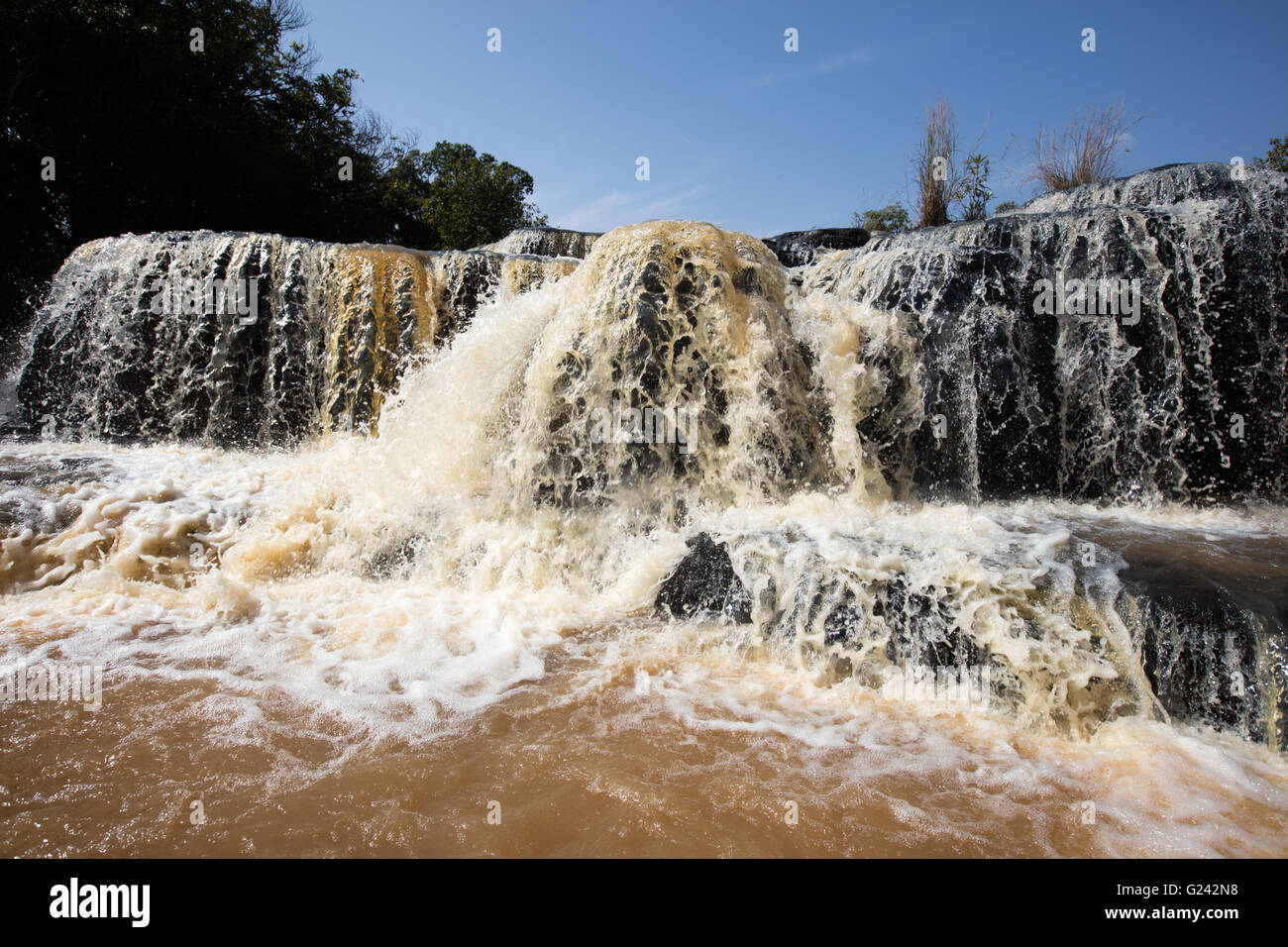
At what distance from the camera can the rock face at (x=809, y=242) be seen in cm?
848

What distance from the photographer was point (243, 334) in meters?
6.67

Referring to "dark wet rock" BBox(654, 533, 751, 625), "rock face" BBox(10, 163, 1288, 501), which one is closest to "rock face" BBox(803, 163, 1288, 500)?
"rock face" BBox(10, 163, 1288, 501)

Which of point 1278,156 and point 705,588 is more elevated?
point 1278,156

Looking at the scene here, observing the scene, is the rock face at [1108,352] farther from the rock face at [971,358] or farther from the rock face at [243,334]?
the rock face at [243,334]

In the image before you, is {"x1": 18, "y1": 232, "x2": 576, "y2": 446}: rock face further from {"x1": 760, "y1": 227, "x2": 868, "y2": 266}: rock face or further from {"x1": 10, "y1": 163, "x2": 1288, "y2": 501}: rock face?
{"x1": 760, "y1": 227, "x2": 868, "y2": 266}: rock face

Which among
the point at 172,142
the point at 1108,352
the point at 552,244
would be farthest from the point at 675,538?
the point at 172,142

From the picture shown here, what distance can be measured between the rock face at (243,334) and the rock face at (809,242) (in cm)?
322

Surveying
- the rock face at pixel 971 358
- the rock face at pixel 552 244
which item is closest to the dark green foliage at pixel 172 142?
the rock face at pixel 552 244

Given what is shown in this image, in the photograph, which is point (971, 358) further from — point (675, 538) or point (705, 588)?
point (705, 588)

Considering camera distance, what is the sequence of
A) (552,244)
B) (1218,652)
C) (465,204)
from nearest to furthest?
(1218,652) → (552,244) → (465,204)

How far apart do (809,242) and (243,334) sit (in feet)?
21.7

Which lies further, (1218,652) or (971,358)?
(971,358)

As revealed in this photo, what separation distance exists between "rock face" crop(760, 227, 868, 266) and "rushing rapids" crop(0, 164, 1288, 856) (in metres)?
2.29

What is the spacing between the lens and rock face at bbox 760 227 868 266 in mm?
8484
